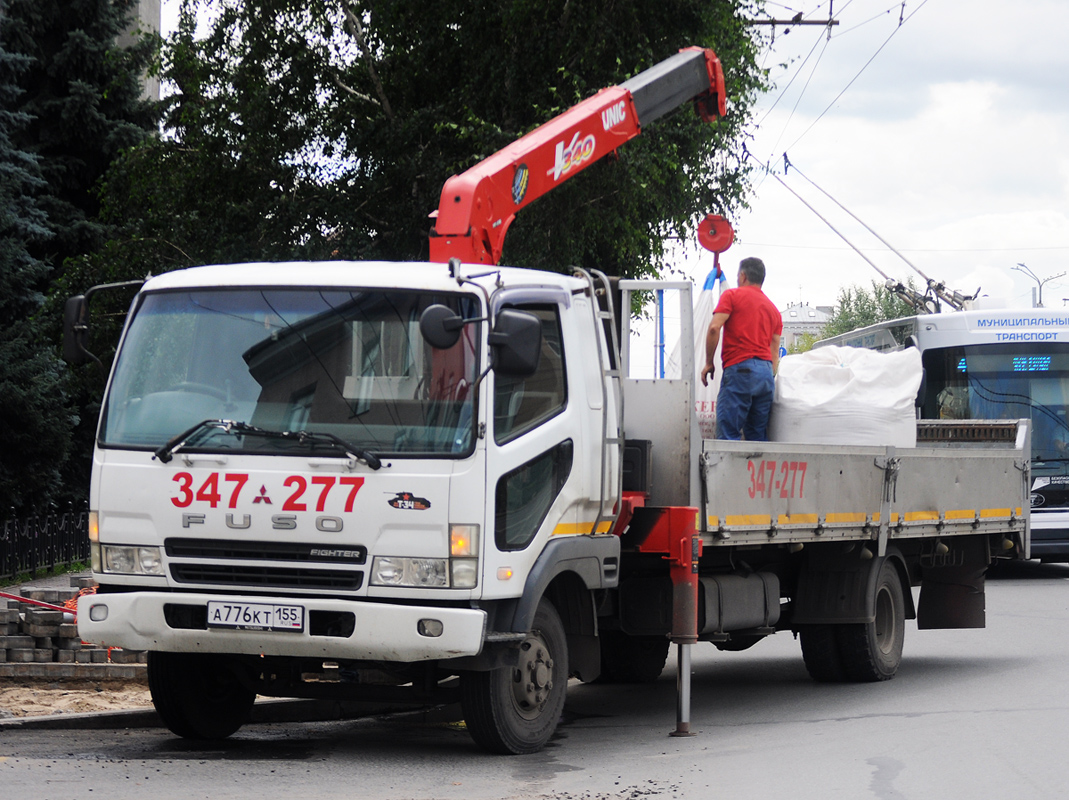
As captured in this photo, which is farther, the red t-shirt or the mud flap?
the mud flap

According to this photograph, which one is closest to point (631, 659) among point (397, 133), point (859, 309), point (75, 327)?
point (75, 327)

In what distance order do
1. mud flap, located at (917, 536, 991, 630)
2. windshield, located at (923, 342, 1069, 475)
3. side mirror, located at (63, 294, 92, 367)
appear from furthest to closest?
1. windshield, located at (923, 342, 1069, 475)
2. mud flap, located at (917, 536, 991, 630)
3. side mirror, located at (63, 294, 92, 367)

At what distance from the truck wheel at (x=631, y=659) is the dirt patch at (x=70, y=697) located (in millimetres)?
A: 3229

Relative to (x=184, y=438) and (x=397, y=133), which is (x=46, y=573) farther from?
(x=184, y=438)

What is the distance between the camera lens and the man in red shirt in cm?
952

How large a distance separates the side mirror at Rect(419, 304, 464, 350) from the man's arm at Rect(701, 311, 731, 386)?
341 centimetres

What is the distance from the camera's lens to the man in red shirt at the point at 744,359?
9.52 meters

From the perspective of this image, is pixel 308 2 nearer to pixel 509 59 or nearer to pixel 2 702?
pixel 509 59

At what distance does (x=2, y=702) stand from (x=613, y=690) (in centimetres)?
409

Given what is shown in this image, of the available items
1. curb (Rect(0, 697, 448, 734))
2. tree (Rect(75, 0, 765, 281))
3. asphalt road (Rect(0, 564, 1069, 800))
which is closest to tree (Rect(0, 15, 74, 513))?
tree (Rect(75, 0, 765, 281))

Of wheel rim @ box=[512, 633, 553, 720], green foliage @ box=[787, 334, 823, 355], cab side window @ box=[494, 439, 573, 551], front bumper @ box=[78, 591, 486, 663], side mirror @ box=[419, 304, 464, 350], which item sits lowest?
wheel rim @ box=[512, 633, 553, 720]

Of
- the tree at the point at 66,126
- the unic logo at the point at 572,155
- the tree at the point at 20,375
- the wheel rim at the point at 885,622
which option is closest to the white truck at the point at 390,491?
the unic logo at the point at 572,155

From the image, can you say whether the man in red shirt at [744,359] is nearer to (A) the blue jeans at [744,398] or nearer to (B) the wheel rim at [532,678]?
(A) the blue jeans at [744,398]

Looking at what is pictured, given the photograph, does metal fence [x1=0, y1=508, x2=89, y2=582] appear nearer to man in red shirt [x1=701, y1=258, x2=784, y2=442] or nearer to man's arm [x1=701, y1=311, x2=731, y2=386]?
man's arm [x1=701, y1=311, x2=731, y2=386]
